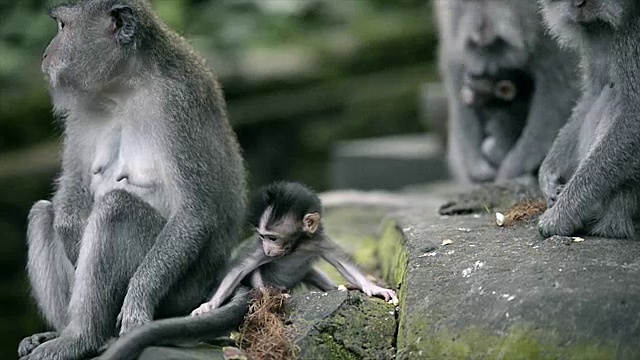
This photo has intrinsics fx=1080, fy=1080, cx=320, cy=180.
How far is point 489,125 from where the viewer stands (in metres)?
8.89

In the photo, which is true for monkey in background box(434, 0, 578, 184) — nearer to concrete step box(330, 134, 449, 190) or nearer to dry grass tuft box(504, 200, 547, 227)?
dry grass tuft box(504, 200, 547, 227)

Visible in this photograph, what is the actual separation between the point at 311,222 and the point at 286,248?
0.62 feet

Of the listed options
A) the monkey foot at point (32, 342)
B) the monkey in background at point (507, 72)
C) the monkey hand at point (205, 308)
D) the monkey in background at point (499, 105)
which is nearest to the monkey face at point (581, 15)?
the monkey in background at point (507, 72)

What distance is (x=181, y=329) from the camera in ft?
16.4

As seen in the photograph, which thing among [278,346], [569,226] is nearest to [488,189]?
[569,226]

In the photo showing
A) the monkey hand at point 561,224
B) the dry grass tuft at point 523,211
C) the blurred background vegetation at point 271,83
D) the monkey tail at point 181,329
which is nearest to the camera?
the monkey tail at point 181,329

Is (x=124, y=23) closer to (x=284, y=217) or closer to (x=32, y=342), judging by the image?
(x=284, y=217)

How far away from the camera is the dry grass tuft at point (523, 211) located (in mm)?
6223

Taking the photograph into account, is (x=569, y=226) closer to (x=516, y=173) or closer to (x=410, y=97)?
(x=516, y=173)

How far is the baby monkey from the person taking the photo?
219 inches

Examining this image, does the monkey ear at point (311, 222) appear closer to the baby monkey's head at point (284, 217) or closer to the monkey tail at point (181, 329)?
the baby monkey's head at point (284, 217)

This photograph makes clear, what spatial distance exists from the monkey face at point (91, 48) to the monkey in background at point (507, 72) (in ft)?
11.4

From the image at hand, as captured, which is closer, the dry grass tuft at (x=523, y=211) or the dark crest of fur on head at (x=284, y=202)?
the dark crest of fur on head at (x=284, y=202)

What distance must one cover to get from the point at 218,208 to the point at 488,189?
2265 millimetres
